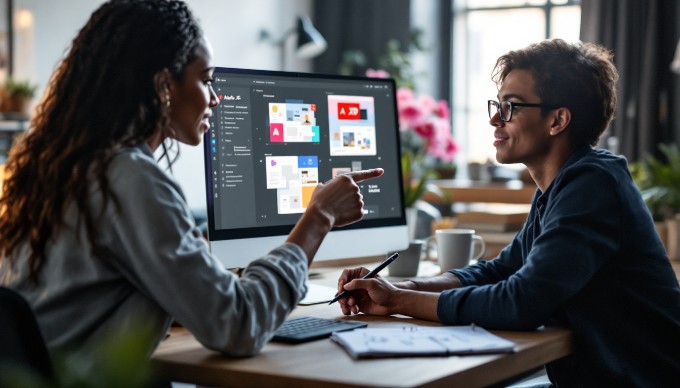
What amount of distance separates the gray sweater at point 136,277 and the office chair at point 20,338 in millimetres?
71

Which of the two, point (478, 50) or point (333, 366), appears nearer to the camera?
point (333, 366)

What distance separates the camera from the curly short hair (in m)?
1.61

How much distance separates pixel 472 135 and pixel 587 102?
4909 mm

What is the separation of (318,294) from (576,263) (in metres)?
0.58

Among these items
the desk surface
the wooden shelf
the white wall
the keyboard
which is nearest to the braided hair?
the desk surface

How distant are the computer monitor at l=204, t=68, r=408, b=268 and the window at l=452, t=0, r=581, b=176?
14.6 ft

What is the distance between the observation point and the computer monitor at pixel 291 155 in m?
1.68

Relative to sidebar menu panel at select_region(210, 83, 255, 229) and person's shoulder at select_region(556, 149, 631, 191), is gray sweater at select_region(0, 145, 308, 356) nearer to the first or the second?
sidebar menu panel at select_region(210, 83, 255, 229)

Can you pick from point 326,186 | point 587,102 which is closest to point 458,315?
point 326,186

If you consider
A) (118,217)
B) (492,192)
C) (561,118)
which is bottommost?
(492,192)

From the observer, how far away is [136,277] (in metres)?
1.11

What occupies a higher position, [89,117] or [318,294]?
[89,117]

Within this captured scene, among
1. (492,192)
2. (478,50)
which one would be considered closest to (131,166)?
(492,192)

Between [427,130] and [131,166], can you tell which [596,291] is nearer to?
[131,166]
